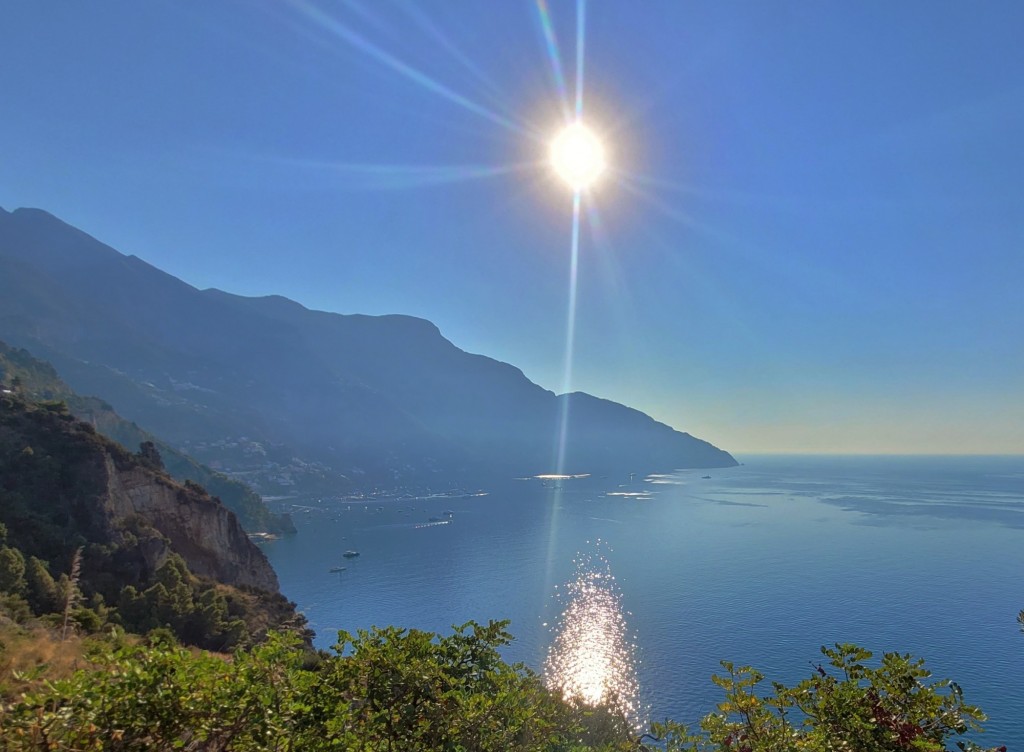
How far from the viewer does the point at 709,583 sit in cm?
8188

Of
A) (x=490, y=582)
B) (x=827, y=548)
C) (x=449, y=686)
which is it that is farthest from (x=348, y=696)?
(x=827, y=548)

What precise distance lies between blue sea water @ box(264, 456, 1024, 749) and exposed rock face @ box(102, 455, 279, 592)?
1573 centimetres

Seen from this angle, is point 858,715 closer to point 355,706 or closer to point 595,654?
point 355,706

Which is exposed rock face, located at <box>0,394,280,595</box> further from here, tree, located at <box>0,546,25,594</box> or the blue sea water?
the blue sea water

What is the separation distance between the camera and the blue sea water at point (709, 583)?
54312mm

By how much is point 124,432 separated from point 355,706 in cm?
13199

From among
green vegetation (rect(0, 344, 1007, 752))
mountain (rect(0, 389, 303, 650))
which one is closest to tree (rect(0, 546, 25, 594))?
mountain (rect(0, 389, 303, 650))

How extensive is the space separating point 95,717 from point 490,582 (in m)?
88.0

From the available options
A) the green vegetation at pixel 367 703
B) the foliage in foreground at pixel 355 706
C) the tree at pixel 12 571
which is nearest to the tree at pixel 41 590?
the tree at pixel 12 571

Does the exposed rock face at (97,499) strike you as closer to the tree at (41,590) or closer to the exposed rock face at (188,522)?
the exposed rock face at (188,522)

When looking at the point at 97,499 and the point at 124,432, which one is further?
the point at 124,432

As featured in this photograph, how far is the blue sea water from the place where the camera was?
2138 inches

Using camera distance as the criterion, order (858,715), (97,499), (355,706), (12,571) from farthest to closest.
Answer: (97,499)
(12,571)
(355,706)
(858,715)

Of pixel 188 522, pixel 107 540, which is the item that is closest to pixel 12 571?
pixel 107 540
